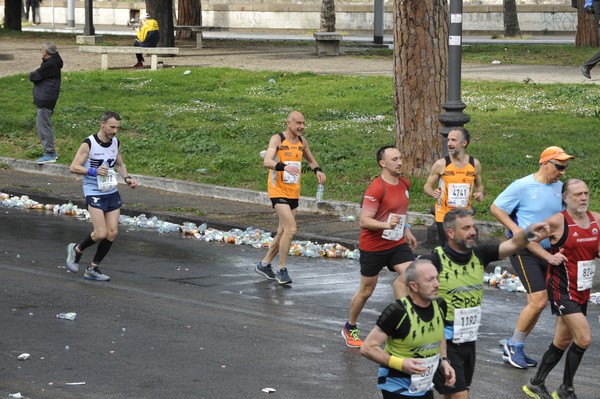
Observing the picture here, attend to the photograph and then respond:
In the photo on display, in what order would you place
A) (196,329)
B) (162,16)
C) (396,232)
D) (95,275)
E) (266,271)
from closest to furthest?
(396,232), (196,329), (95,275), (266,271), (162,16)

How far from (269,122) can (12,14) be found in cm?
2669

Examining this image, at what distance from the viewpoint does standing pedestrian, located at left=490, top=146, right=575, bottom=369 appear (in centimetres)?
957

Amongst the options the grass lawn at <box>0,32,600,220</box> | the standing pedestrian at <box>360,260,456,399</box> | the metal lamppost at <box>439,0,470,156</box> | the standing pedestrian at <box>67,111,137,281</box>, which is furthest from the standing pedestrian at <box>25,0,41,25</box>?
the standing pedestrian at <box>360,260,456,399</box>

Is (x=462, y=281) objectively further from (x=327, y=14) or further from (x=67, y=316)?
(x=327, y=14)

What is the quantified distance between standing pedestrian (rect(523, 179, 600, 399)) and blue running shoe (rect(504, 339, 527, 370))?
2.21 ft

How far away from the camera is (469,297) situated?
767 centimetres

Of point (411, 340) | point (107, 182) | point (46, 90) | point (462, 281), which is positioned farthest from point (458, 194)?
point (46, 90)

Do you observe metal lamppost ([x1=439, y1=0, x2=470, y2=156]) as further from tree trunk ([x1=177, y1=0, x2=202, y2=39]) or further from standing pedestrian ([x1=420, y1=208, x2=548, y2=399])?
tree trunk ([x1=177, y1=0, x2=202, y2=39])

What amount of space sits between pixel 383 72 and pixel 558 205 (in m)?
20.8

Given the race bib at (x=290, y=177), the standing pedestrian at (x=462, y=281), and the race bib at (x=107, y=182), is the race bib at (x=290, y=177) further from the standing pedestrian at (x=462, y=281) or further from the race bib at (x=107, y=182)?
the standing pedestrian at (x=462, y=281)

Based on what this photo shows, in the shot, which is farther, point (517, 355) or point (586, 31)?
point (586, 31)

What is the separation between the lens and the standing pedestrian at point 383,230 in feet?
32.3

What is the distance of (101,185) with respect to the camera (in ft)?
41.1

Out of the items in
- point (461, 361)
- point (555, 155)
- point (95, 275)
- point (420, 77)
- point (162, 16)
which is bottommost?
point (95, 275)
